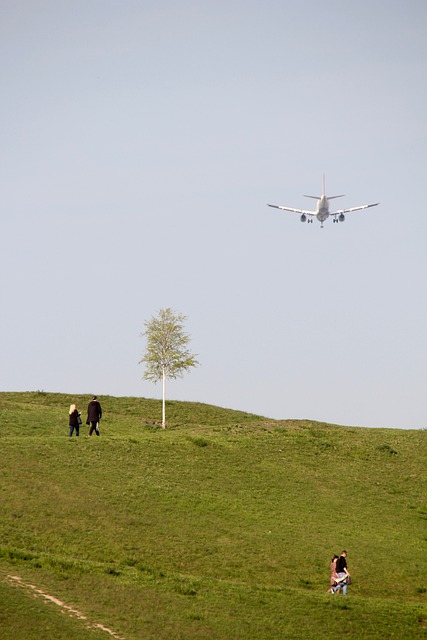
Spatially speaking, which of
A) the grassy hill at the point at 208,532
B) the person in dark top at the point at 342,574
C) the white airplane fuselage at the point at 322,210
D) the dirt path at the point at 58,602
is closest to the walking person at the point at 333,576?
the person in dark top at the point at 342,574

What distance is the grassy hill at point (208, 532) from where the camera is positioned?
33.3 m

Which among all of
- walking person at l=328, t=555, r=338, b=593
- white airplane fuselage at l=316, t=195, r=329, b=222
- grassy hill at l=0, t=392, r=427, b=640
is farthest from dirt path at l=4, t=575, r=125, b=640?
white airplane fuselage at l=316, t=195, r=329, b=222

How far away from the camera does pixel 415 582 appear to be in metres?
43.3

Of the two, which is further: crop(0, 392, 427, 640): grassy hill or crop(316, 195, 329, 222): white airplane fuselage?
crop(316, 195, 329, 222): white airplane fuselage

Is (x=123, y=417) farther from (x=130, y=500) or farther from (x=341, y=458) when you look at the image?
(x=130, y=500)

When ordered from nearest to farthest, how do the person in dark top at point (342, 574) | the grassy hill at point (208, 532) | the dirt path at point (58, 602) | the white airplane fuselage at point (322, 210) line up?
the dirt path at point (58, 602) < the grassy hill at point (208, 532) < the person in dark top at point (342, 574) < the white airplane fuselage at point (322, 210)

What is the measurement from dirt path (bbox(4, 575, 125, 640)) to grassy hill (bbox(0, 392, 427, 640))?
13 cm

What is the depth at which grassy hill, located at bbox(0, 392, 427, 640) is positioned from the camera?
3334 centimetres

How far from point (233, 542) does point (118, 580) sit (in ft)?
31.2

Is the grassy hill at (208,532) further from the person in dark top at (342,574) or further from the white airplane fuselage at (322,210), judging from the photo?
the white airplane fuselage at (322,210)

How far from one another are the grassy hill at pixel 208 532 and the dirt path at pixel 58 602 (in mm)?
132

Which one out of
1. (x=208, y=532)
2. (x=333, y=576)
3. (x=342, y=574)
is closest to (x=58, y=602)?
(x=333, y=576)

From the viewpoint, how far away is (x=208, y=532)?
45.3m

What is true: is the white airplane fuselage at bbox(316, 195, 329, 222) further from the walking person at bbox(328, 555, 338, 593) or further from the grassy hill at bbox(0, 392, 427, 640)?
the walking person at bbox(328, 555, 338, 593)
